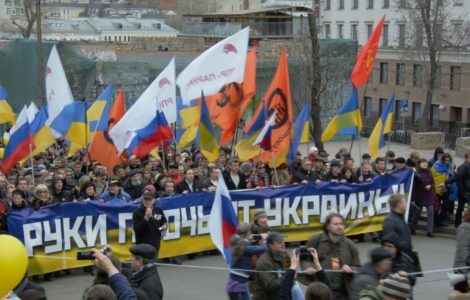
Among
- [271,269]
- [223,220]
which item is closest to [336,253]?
[271,269]

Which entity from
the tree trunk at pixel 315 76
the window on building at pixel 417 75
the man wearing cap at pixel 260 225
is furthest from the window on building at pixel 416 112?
the man wearing cap at pixel 260 225

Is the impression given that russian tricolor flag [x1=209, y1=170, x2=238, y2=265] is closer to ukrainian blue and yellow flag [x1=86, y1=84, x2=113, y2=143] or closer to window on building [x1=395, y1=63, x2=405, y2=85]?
ukrainian blue and yellow flag [x1=86, y1=84, x2=113, y2=143]

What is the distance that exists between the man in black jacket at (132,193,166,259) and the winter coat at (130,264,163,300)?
157 inches

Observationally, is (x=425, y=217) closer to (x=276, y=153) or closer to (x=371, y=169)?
(x=371, y=169)

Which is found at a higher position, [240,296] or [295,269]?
[295,269]

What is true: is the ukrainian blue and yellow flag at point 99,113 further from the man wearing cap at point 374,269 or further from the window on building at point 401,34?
the window on building at point 401,34

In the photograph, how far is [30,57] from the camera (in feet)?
104

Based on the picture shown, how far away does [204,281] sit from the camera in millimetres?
12305

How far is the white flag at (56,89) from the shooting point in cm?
1834

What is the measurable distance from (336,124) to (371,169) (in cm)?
106

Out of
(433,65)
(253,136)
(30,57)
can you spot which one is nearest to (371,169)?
(253,136)

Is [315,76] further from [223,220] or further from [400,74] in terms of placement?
[400,74]

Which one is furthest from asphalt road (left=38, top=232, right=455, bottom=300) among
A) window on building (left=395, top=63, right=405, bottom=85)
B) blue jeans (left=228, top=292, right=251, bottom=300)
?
window on building (left=395, top=63, right=405, bottom=85)

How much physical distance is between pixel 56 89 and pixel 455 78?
32.9 m
